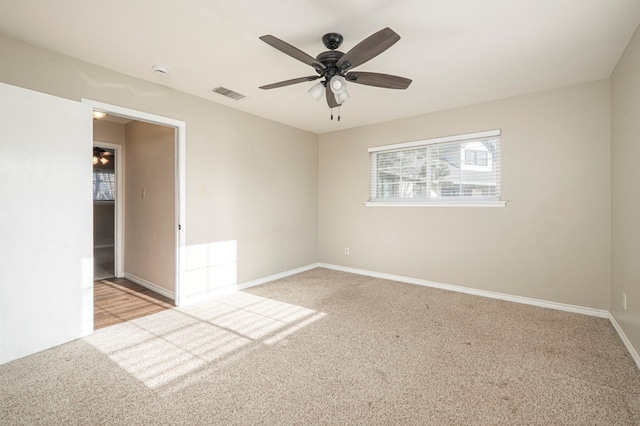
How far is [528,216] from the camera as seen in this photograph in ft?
11.7

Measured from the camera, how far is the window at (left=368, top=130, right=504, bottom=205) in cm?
389

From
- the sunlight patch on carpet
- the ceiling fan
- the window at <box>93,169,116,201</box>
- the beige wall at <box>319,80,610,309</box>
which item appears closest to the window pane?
the beige wall at <box>319,80,610,309</box>

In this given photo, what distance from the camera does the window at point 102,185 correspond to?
25.1ft

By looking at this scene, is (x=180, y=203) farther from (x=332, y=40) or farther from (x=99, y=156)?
(x=99, y=156)

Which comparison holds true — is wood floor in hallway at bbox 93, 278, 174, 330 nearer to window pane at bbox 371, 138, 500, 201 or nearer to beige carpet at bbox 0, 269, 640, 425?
beige carpet at bbox 0, 269, 640, 425

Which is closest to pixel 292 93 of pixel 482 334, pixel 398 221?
pixel 398 221

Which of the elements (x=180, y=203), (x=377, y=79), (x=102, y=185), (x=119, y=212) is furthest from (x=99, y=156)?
(x=377, y=79)

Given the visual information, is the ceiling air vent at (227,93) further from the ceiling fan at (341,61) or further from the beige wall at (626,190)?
the beige wall at (626,190)

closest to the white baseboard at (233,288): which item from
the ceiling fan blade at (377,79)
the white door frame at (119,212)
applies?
the white door frame at (119,212)

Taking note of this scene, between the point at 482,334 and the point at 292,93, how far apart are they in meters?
3.26

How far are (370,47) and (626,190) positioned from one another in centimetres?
256

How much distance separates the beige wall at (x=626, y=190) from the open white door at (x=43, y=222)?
4.59 metres

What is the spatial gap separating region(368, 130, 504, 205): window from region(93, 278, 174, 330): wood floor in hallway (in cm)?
345

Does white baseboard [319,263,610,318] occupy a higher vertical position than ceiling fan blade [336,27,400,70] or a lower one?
lower
